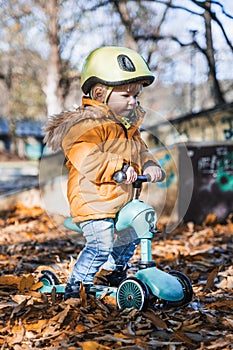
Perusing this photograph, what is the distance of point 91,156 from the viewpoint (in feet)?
9.21

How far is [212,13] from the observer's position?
544 cm

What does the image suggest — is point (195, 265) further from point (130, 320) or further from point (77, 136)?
point (77, 136)

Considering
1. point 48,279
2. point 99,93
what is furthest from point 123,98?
point 48,279

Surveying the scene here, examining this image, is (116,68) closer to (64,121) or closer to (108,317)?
(64,121)

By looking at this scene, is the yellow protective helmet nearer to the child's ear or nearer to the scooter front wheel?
the child's ear

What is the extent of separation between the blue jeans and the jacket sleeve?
0.86ft

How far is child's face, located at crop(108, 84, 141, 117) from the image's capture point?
2.97 metres

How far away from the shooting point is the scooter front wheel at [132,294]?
2816mm

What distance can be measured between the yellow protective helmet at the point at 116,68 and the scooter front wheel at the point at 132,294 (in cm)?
110

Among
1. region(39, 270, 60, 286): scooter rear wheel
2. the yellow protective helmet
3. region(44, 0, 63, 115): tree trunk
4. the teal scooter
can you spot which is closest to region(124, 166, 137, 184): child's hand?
the teal scooter

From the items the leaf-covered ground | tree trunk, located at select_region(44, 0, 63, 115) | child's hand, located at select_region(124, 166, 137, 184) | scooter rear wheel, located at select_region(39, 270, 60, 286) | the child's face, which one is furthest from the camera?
tree trunk, located at select_region(44, 0, 63, 115)

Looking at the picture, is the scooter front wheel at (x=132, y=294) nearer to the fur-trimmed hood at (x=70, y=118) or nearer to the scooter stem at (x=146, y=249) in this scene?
the scooter stem at (x=146, y=249)

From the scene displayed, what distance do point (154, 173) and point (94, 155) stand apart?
0.38 metres

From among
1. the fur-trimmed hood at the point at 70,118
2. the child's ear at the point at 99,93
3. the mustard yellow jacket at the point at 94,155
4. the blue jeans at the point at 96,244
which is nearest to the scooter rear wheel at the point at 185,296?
the blue jeans at the point at 96,244
